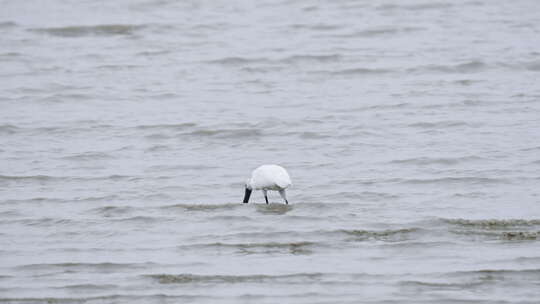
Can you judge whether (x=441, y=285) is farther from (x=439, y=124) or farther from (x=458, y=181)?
(x=439, y=124)

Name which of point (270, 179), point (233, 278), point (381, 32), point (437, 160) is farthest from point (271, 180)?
point (381, 32)

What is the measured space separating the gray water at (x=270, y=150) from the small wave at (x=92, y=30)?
0.06 m

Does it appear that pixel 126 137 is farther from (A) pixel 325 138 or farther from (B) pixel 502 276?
(B) pixel 502 276

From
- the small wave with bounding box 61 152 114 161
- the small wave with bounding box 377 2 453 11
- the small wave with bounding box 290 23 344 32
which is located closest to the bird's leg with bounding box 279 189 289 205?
the small wave with bounding box 61 152 114 161

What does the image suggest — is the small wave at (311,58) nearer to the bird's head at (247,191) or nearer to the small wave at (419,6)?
the small wave at (419,6)

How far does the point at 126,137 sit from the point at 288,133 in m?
1.99

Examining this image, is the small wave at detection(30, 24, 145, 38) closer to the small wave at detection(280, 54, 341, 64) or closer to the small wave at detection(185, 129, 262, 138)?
the small wave at detection(280, 54, 341, 64)

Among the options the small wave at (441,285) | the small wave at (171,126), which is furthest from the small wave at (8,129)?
the small wave at (441,285)

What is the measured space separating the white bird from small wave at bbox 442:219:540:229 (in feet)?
4.80

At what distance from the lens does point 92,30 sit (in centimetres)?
1858

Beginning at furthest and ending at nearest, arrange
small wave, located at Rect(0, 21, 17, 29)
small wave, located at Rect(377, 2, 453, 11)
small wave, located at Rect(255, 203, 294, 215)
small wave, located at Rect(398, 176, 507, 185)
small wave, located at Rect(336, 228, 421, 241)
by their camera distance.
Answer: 1. small wave, located at Rect(377, 2, 453, 11)
2. small wave, located at Rect(0, 21, 17, 29)
3. small wave, located at Rect(398, 176, 507, 185)
4. small wave, located at Rect(255, 203, 294, 215)
5. small wave, located at Rect(336, 228, 421, 241)

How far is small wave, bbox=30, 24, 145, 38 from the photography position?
60.4 feet

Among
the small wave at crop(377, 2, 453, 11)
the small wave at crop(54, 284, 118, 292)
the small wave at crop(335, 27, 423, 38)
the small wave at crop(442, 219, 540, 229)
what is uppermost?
the small wave at crop(377, 2, 453, 11)

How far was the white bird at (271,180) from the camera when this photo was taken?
8938mm
